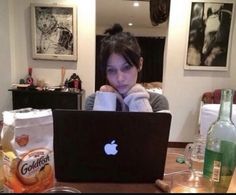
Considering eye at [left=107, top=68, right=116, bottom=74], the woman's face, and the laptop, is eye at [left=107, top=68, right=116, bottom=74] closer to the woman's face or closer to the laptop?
the woman's face

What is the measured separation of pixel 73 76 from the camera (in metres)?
3.23

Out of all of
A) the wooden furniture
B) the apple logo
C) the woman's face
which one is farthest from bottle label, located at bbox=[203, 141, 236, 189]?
the wooden furniture

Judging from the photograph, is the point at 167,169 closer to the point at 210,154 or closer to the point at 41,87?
the point at 210,154

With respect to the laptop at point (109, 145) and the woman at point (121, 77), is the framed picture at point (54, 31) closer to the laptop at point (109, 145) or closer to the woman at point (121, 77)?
the woman at point (121, 77)

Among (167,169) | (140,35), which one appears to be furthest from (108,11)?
(167,169)

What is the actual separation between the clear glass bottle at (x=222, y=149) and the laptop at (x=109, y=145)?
0.48 feet

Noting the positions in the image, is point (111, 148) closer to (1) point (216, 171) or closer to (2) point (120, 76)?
(1) point (216, 171)

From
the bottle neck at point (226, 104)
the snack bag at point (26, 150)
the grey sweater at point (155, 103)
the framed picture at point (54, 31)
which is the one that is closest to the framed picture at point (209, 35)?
the framed picture at point (54, 31)

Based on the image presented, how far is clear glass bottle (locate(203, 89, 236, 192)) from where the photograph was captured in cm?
73

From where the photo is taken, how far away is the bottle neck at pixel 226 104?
0.71 meters

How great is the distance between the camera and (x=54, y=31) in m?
3.12

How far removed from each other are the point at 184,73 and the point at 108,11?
9.67ft

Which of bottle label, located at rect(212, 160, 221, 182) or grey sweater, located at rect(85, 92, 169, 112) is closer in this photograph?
bottle label, located at rect(212, 160, 221, 182)

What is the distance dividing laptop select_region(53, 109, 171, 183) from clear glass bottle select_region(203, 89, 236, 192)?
15 centimetres
